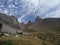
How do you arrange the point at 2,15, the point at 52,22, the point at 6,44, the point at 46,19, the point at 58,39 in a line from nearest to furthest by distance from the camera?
the point at 6,44 → the point at 58,39 → the point at 2,15 → the point at 52,22 → the point at 46,19

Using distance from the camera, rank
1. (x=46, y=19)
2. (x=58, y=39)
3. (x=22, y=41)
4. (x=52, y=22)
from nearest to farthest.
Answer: (x=22, y=41)
(x=58, y=39)
(x=52, y=22)
(x=46, y=19)

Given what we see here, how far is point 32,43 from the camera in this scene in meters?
39.5

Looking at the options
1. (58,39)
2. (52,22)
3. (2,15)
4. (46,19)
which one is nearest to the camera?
(58,39)

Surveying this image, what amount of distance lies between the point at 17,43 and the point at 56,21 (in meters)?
136

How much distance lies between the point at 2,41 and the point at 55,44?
36.1m

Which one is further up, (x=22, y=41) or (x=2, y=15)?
(x=2, y=15)

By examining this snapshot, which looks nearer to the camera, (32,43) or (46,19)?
(32,43)

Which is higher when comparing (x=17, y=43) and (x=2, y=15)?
(x=2, y=15)

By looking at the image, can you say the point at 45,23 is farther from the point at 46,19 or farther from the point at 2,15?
the point at 2,15

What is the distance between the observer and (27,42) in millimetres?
38125

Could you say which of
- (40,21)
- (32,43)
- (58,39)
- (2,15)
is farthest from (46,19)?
(32,43)

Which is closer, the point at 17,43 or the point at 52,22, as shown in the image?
the point at 17,43

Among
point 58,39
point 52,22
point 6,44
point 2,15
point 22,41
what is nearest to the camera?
point 6,44

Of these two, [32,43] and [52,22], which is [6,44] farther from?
[52,22]
